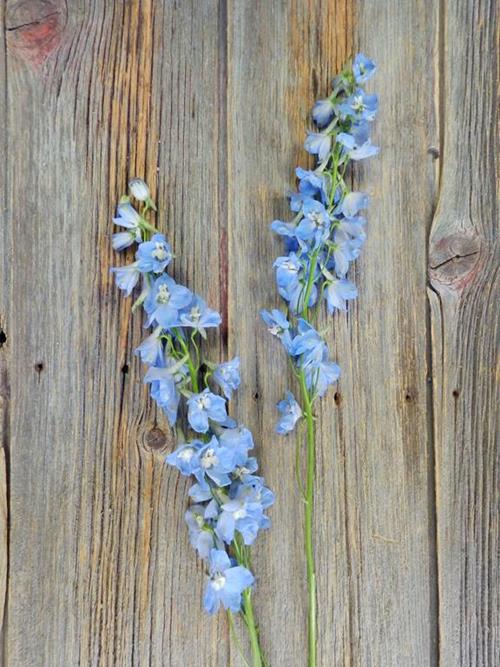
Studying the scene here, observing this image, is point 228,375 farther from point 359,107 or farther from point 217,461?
point 359,107

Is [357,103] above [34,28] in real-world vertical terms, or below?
below

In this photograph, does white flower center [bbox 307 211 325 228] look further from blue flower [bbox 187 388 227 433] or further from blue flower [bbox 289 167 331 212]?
blue flower [bbox 187 388 227 433]

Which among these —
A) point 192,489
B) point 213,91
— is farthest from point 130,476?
point 213,91

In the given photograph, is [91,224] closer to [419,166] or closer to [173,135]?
[173,135]

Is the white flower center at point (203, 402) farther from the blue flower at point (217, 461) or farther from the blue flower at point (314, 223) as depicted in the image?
the blue flower at point (314, 223)

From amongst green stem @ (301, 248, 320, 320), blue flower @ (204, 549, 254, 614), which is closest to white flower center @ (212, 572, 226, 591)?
blue flower @ (204, 549, 254, 614)

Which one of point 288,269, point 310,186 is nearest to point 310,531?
point 288,269

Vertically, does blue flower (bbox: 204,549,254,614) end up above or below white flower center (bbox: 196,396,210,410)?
below
